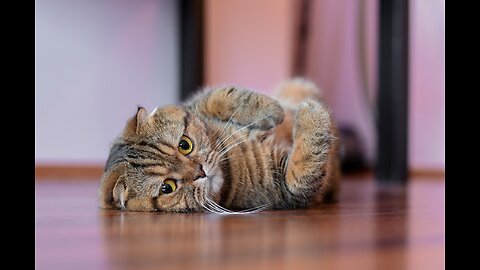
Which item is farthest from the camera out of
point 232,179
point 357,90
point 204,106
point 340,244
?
point 357,90

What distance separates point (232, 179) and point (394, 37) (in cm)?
137

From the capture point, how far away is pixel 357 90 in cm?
340

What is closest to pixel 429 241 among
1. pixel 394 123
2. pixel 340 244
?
pixel 340 244

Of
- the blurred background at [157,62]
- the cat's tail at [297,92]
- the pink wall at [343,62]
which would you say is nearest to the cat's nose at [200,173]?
the cat's tail at [297,92]

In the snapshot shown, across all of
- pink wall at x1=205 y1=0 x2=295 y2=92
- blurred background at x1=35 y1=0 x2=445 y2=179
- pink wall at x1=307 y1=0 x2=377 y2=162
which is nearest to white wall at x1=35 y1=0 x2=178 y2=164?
blurred background at x1=35 y1=0 x2=445 y2=179

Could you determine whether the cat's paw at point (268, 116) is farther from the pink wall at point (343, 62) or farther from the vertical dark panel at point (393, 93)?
the pink wall at point (343, 62)

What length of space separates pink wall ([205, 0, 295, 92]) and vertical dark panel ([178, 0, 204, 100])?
59mm

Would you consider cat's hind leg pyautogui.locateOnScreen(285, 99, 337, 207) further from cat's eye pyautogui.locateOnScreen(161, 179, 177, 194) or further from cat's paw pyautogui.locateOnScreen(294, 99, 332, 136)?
cat's eye pyautogui.locateOnScreen(161, 179, 177, 194)

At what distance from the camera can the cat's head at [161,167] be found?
1117 millimetres

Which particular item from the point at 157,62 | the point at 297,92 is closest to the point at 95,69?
the point at 157,62

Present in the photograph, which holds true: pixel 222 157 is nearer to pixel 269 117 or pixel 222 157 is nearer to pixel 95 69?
pixel 269 117

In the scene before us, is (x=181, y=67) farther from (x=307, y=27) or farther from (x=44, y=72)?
(x=307, y=27)

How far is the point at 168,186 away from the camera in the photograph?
3.69ft
